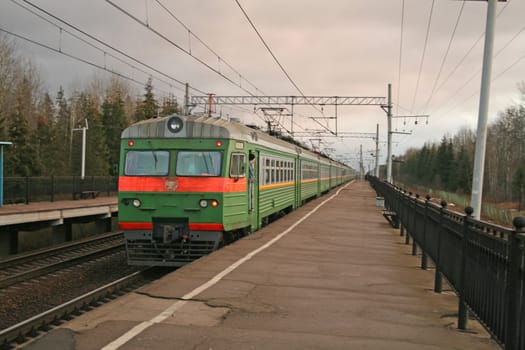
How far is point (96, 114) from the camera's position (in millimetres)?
55312

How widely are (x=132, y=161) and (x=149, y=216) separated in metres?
1.29

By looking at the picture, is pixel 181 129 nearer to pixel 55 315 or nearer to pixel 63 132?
pixel 55 315

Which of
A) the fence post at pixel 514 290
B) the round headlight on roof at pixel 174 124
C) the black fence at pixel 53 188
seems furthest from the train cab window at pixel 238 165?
the black fence at pixel 53 188

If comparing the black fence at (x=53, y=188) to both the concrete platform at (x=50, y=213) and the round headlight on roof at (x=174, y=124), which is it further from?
the round headlight on roof at (x=174, y=124)

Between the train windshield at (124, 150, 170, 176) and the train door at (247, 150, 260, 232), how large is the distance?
233 centimetres

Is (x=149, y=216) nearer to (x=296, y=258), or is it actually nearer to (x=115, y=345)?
(x=296, y=258)

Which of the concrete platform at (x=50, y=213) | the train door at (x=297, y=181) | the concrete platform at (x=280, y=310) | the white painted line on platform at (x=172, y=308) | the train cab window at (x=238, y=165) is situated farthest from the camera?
the train door at (x=297, y=181)

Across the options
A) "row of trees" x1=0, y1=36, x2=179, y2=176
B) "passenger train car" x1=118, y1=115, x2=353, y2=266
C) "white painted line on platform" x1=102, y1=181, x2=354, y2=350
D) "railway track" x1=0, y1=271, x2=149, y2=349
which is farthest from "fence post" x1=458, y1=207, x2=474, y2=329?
"row of trees" x1=0, y1=36, x2=179, y2=176

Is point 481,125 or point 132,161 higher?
point 481,125

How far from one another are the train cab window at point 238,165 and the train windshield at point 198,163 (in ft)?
1.34

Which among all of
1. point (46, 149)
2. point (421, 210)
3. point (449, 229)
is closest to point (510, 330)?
point (449, 229)

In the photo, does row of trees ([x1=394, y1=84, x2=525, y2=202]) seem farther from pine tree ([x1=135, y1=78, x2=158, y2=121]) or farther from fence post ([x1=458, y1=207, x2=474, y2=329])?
fence post ([x1=458, y1=207, x2=474, y2=329])

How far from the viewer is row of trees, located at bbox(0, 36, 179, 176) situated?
38.2 m

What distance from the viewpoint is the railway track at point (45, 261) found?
1178cm
